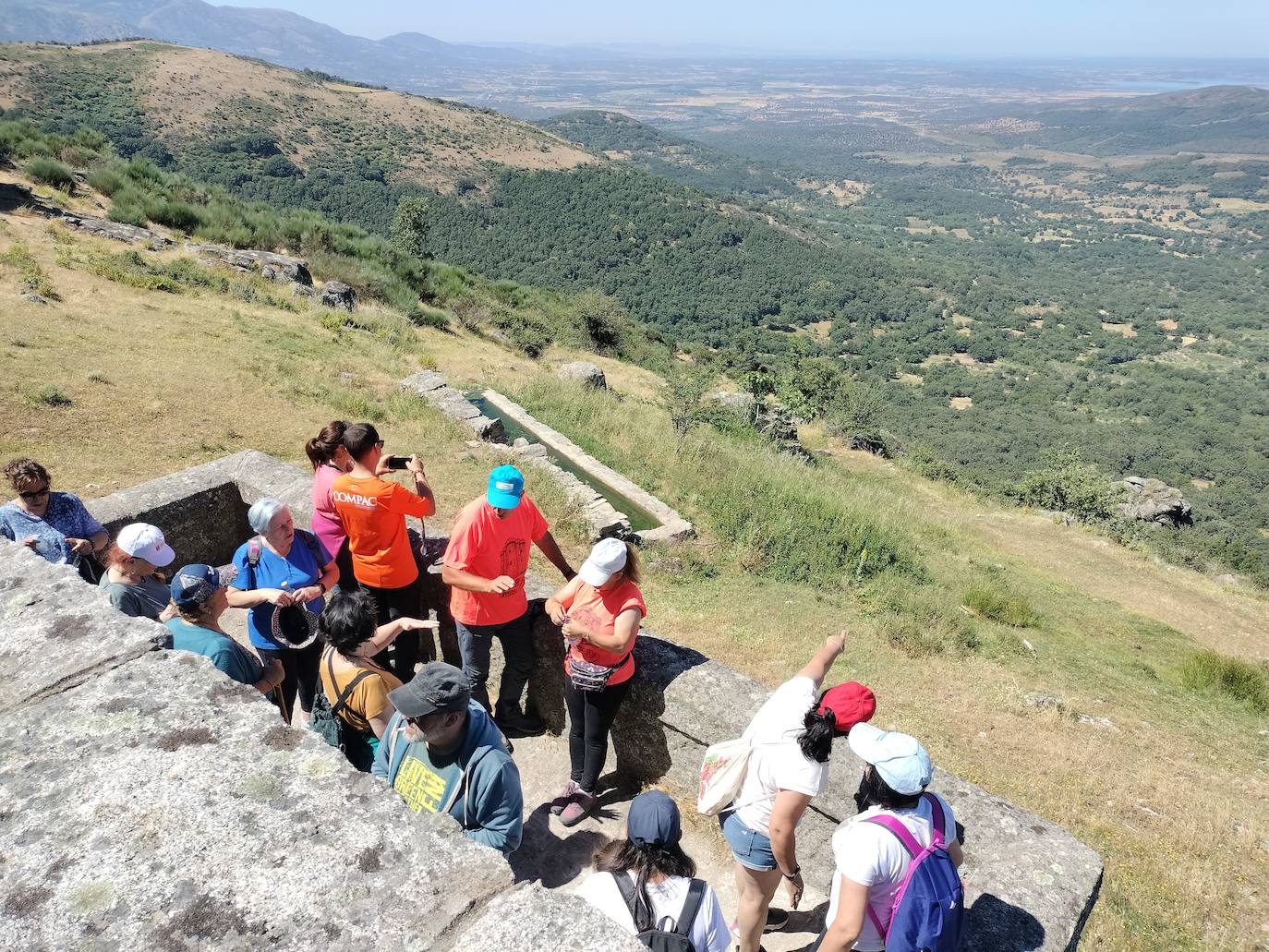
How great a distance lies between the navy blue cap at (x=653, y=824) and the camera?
2193 mm

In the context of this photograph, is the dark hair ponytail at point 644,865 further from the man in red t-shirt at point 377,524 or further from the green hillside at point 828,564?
the green hillside at point 828,564

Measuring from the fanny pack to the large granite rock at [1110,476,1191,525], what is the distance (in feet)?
72.4

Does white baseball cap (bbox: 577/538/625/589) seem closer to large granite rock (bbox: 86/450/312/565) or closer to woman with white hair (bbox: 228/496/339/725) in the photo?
woman with white hair (bbox: 228/496/339/725)

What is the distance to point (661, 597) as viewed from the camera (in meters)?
6.88

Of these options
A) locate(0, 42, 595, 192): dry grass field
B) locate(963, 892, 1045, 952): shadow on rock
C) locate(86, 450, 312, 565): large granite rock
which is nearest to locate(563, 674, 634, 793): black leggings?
locate(963, 892, 1045, 952): shadow on rock

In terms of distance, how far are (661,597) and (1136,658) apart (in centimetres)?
572

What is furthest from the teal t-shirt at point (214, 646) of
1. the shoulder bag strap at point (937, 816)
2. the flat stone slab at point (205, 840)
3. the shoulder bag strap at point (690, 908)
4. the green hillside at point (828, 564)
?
the green hillside at point (828, 564)

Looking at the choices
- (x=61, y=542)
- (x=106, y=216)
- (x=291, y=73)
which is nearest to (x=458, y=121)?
(x=291, y=73)

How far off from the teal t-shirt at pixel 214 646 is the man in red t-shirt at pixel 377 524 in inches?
28.2

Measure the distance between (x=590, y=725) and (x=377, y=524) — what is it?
1.44 m

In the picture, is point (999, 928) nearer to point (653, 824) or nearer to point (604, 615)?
point (653, 824)

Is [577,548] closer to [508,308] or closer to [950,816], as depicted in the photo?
[950,816]

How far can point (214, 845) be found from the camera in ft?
5.16

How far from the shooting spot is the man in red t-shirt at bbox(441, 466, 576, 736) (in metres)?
3.42
